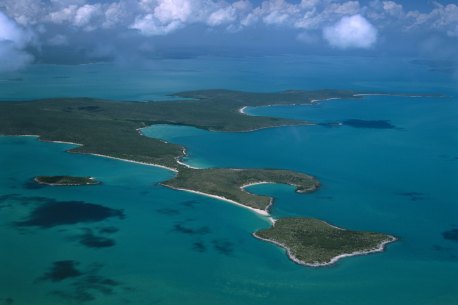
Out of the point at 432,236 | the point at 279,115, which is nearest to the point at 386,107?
the point at 279,115

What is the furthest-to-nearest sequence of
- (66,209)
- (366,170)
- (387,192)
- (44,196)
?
(366,170), (387,192), (44,196), (66,209)

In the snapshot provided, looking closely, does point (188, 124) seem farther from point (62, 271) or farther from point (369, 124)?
point (62, 271)

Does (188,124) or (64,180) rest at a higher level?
(188,124)

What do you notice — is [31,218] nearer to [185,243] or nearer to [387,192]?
[185,243]

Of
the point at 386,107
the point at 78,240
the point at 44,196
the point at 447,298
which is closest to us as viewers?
the point at 447,298

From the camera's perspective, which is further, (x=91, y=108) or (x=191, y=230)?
(x=91, y=108)

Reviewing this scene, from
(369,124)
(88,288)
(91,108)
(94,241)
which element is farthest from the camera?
(91,108)

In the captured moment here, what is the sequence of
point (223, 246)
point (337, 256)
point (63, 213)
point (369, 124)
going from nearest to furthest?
point (337, 256) → point (223, 246) → point (63, 213) → point (369, 124)

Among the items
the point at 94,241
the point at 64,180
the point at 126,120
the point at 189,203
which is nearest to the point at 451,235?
the point at 189,203
